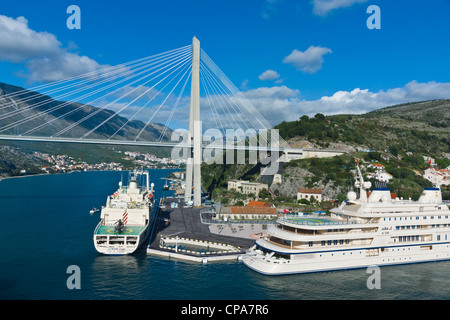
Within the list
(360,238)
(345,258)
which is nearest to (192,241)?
(345,258)

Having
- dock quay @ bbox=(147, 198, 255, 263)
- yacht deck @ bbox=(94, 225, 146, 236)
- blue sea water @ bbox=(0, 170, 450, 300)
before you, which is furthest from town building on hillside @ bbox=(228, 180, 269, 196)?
blue sea water @ bbox=(0, 170, 450, 300)

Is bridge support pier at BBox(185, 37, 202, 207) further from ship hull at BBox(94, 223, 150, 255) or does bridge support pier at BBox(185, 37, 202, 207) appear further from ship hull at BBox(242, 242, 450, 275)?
ship hull at BBox(242, 242, 450, 275)

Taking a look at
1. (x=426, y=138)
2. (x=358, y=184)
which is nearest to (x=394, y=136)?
(x=426, y=138)

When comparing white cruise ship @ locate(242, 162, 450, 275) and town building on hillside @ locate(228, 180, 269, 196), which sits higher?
town building on hillside @ locate(228, 180, 269, 196)

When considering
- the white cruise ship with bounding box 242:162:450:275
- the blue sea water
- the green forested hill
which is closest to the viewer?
the blue sea water

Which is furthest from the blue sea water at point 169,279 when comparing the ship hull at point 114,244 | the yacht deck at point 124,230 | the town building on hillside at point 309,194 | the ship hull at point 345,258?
the town building on hillside at point 309,194

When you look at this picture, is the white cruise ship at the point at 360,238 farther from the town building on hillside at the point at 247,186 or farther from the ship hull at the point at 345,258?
the town building on hillside at the point at 247,186
